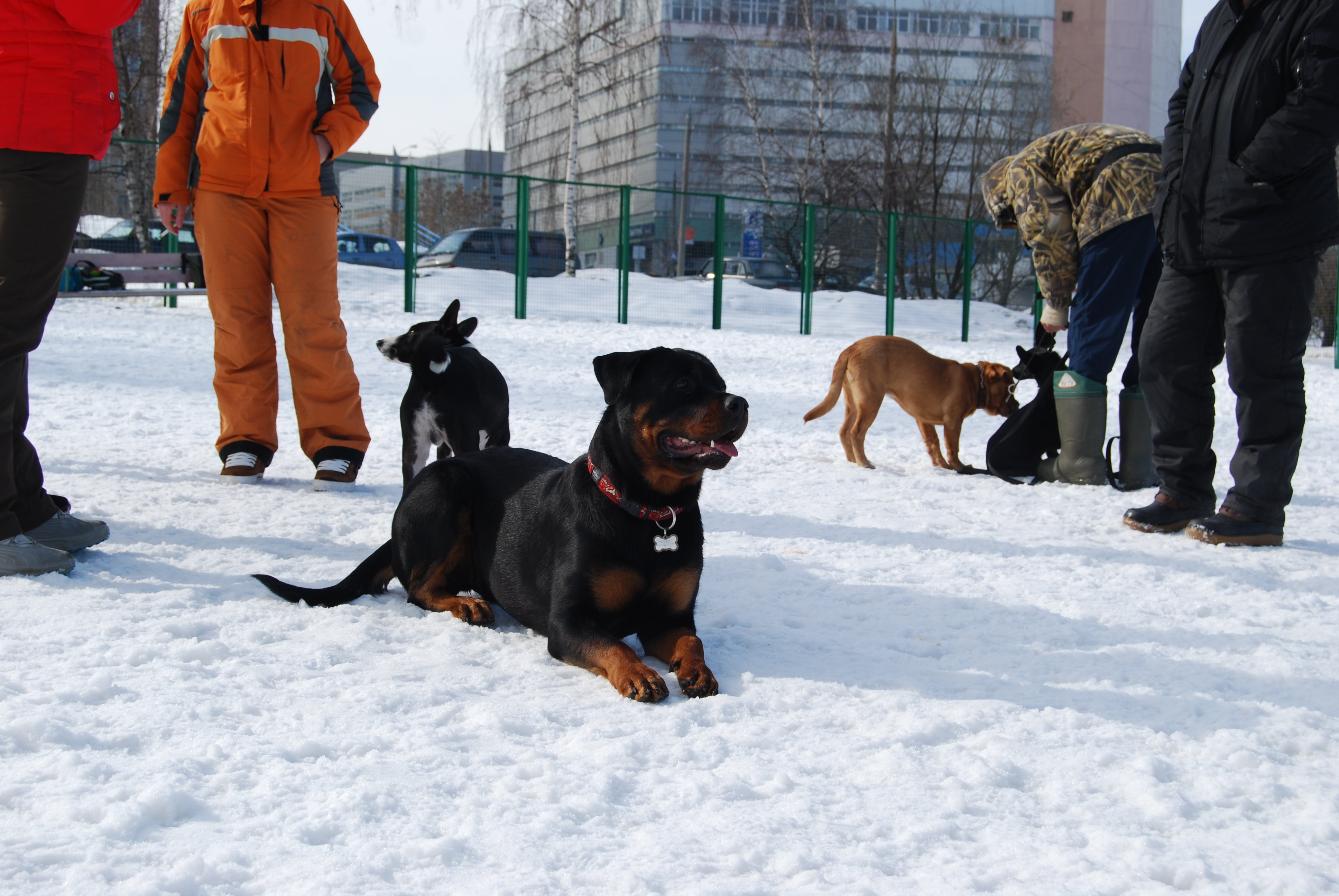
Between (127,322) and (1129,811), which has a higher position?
(127,322)

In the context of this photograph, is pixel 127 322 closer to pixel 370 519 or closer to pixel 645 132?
pixel 370 519

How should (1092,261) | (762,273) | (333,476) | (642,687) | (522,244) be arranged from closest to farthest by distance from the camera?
(642,687) → (333,476) → (1092,261) → (522,244) → (762,273)

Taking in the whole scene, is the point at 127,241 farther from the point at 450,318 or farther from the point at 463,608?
the point at 463,608

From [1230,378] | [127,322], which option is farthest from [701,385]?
[127,322]

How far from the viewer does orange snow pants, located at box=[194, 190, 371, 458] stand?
4.76 m

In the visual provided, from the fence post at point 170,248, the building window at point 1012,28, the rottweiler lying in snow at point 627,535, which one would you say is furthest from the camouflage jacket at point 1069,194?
the building window at point 1012,28

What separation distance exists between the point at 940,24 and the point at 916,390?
4203 cm

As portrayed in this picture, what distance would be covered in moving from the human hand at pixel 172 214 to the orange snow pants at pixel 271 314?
10 cm

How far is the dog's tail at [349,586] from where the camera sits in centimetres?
311

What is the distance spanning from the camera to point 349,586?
3203 mm

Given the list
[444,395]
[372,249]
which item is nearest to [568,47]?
[372,249]

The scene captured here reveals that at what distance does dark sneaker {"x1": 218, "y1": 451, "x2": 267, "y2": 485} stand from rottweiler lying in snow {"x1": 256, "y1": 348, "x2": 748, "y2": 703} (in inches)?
74.8

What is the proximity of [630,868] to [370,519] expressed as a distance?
295 centimetres

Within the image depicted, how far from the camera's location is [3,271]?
303 cm
